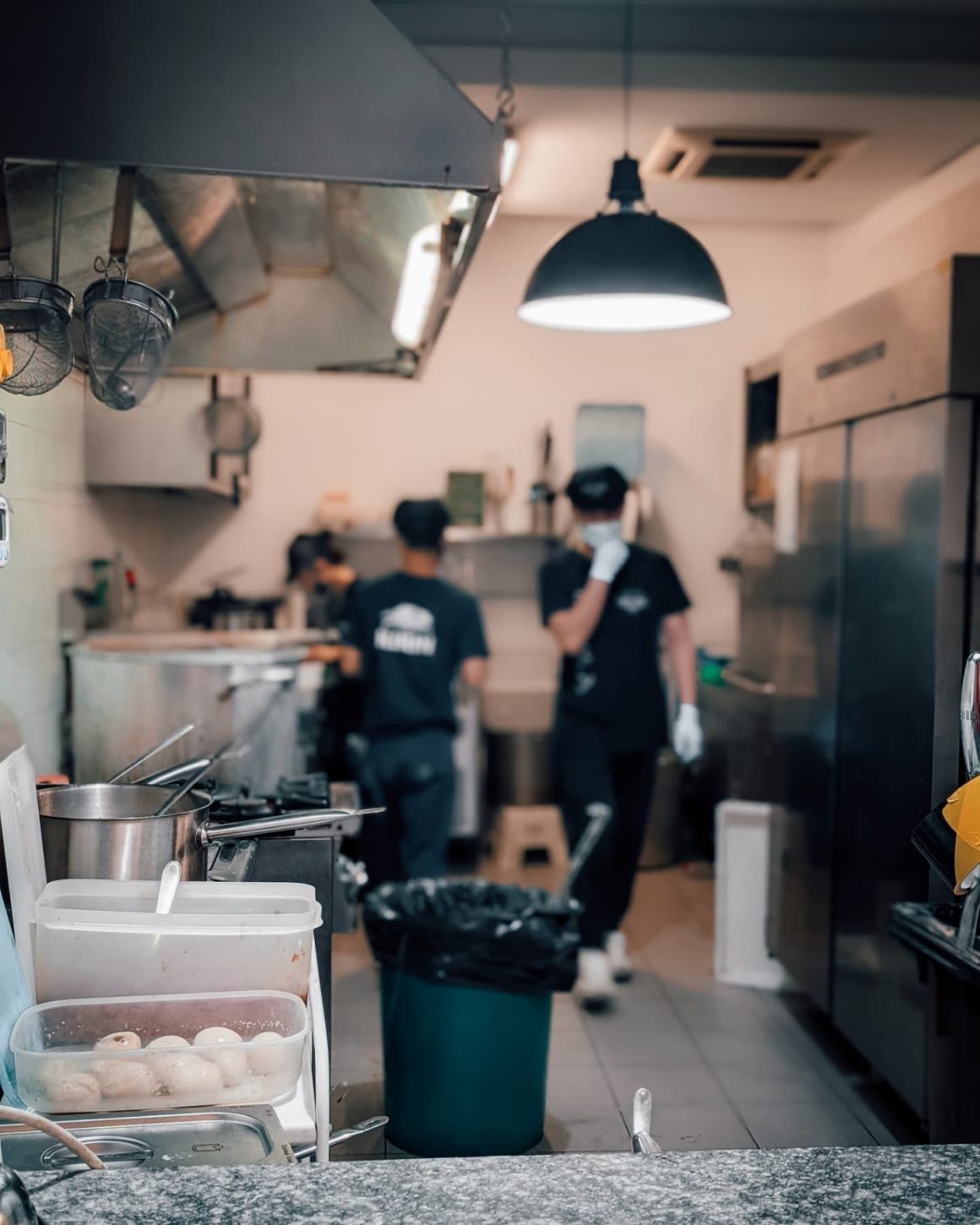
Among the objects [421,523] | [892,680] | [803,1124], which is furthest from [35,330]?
[803,1124]

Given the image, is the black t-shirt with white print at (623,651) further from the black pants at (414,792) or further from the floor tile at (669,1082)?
the floor tile at (669,1082)

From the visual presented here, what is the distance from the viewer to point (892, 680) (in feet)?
9.37

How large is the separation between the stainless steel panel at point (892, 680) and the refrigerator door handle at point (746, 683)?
0.86 m

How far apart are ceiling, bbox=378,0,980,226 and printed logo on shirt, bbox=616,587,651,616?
5.04ft

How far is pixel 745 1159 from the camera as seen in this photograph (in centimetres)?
113

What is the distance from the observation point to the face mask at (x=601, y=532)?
3736 millimetres

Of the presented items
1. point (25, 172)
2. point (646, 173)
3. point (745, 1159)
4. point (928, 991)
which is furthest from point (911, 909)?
point (646, 173)

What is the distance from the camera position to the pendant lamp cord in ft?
10.7

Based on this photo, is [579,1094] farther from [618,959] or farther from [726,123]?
[726,123]

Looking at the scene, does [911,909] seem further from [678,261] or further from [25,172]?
[25,172]

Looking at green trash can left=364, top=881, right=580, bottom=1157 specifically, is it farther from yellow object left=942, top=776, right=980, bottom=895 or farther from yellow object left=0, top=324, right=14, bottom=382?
yellow object left=0, top=324, right=14, bottom=382

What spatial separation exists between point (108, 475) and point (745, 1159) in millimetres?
1762

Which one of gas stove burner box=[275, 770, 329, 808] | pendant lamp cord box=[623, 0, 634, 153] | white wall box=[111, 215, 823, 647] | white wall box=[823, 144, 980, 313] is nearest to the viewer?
gas stove burner box=[275, 770, 329, 808]

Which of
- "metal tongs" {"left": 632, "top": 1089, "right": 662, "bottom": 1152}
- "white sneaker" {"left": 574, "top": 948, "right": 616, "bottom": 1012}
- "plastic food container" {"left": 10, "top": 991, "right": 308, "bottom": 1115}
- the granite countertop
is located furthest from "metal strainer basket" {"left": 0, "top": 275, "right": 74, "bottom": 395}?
"white sneaker" {"left": 574, "top": 948, "right": 616, "bottom": 1012}
